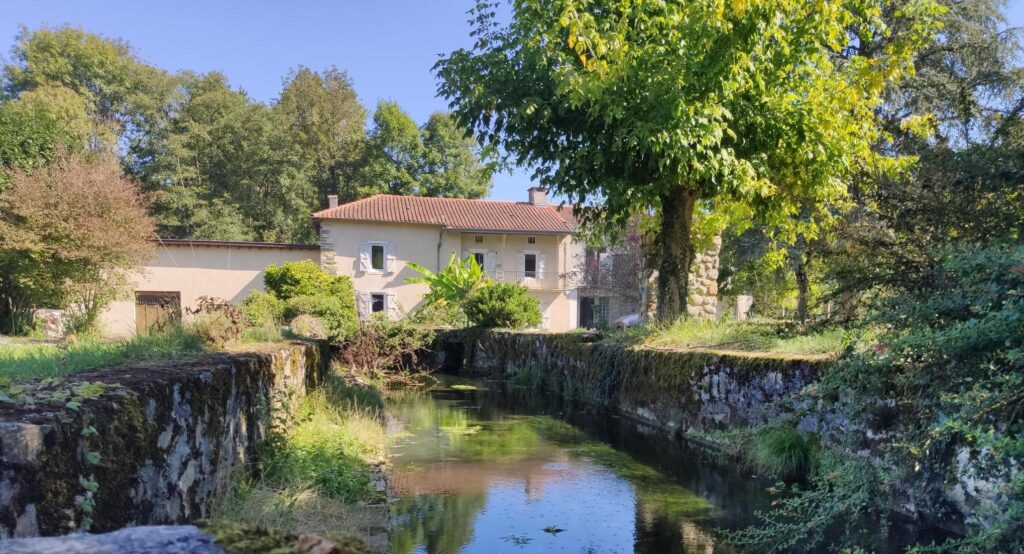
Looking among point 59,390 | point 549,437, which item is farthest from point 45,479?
point 549,437

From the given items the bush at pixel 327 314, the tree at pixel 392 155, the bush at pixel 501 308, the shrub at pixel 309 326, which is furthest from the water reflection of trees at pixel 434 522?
the tree at pixel 392 155

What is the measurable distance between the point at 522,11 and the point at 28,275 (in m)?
14.8

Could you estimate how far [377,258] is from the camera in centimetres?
3525

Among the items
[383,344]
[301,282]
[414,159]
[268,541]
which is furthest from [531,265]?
[268,541]

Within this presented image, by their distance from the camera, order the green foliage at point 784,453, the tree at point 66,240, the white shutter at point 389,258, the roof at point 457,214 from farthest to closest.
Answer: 1. the white shutter at point 389,258
2. the roof at point 457,214
3. the tree at point 66,240
4. the green foliage at point 784,453

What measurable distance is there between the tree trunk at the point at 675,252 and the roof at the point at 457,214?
75.8 feet

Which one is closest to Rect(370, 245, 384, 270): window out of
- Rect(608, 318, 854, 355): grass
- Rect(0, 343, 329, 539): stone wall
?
Rect(608, 318, 854, 355): grass

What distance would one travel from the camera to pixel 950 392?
3980 millimetres

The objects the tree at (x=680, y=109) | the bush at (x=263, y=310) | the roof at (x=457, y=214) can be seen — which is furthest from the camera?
the roof at (x=457, y=214)

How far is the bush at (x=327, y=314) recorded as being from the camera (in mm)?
16594

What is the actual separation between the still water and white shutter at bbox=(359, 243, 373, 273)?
2363 centimetres

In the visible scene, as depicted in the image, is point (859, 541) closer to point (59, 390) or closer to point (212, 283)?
point (59, 390)

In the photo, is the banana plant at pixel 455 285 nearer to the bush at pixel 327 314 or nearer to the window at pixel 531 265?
the bush at pixel 327 314

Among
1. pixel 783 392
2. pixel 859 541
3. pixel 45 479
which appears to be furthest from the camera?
pixel 783 392
